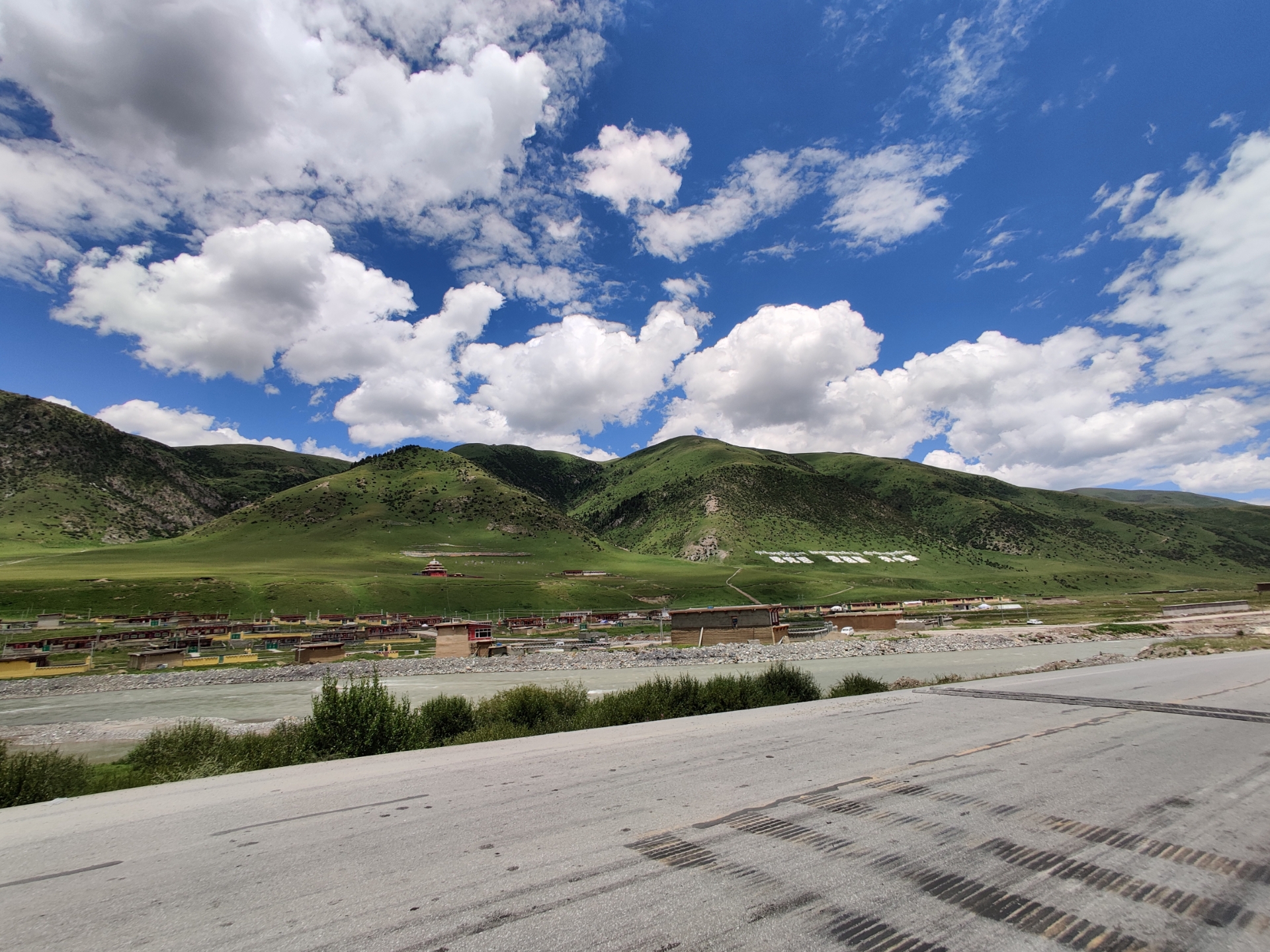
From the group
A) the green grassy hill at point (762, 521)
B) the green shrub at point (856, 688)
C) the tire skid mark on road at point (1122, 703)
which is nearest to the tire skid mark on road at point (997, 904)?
the tire skid mark on road at point (1122, 703)

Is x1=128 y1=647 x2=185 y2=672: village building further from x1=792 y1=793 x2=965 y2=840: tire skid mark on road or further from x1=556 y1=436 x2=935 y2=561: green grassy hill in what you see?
x1=556 y1=436 x2=935 y2=561: green grassy hill

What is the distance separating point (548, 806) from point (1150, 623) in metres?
70.7

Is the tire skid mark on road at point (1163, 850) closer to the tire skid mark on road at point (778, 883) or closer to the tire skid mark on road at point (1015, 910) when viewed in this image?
the tire skid mark on road at point (1015, 910)

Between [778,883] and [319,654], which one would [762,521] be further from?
[778,883]

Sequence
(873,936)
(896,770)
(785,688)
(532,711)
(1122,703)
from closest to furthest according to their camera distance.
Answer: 1. (873,936)
2. (896,770)
3. (1122,703)
4. (532,711)
5. (785,688)

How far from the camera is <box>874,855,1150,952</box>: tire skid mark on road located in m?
3.55

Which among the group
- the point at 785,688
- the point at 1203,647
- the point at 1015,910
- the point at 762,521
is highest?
the point at 762,521

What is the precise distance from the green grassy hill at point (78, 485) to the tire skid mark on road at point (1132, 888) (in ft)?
508

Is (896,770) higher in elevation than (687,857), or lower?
lower

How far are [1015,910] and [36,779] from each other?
12.1 meters

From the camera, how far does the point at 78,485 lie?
474ft

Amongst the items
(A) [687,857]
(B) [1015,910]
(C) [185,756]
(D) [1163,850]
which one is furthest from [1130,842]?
(C) [185,756]

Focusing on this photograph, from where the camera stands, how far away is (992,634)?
49844mm

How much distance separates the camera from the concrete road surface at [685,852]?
3.65m
